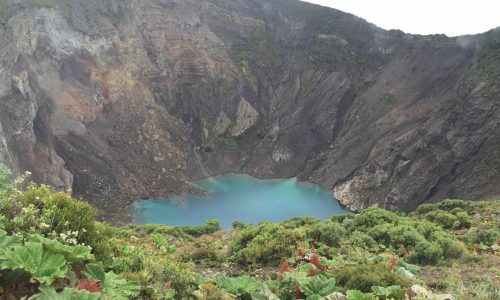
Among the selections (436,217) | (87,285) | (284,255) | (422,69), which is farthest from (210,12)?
(87,285)

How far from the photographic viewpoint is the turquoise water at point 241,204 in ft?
168

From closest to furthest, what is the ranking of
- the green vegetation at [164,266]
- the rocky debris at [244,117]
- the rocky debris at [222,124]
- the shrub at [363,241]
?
1. the green vegetation at [164,266]
2. the shrub at [363,241]
3. the rocky debris at [222,124]
4. the rocky debris at [244,117]

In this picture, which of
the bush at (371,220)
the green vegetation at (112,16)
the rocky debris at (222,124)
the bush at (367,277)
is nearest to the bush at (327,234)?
the bush at (371,220)

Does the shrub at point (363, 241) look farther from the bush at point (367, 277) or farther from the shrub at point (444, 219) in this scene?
the shrub at point (444, 219)

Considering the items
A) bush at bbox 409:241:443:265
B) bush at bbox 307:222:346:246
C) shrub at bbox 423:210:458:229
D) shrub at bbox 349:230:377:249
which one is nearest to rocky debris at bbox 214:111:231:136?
shrub at bbox 423:210:458:229

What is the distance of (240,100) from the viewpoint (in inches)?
3135

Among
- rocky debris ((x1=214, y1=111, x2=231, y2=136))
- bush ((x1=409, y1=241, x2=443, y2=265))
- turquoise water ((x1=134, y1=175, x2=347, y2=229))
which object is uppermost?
rocky debris ((x1=214, y1=111, x2=231, y2=136))

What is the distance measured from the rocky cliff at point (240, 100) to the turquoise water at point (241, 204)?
2.53 m

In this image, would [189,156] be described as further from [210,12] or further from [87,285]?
[87,285]

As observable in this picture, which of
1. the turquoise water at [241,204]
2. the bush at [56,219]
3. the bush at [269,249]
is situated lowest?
the bush at [56,219]

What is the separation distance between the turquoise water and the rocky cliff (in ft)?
8.31

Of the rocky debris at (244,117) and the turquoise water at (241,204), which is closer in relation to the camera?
the turquoise water at (241,204)

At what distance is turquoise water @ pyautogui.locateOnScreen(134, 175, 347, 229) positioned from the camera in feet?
168

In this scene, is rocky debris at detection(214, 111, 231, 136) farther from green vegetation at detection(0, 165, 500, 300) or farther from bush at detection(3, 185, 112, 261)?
bush at detection(3, 185, 112, 261)
